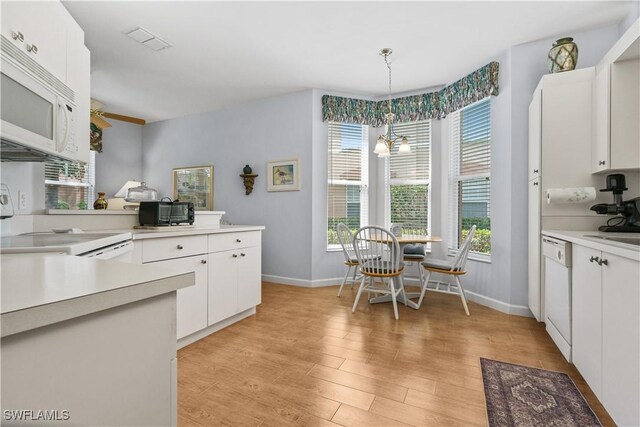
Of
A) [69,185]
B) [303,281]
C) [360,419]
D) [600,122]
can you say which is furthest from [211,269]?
[69,185]

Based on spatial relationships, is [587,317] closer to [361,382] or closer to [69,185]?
[361,382]

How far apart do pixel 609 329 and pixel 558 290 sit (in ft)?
2.45

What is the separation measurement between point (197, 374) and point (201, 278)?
2.38ft

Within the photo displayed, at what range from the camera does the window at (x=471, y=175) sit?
354cm

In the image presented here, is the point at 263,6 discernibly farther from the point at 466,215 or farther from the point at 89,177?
the point at 89,177

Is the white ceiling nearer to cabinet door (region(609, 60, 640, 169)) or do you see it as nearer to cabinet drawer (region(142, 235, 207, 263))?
cabinet door (region(609, 60, 640, 169))

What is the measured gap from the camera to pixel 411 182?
14.1ft

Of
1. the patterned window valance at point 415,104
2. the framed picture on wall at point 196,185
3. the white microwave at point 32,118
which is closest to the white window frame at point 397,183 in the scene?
the patterned window valance at point 415,104

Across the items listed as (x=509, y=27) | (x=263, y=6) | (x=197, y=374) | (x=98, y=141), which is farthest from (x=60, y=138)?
(x=98, y=141)

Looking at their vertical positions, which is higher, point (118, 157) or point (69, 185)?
point (118, 157)

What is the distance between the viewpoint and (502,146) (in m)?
3.23

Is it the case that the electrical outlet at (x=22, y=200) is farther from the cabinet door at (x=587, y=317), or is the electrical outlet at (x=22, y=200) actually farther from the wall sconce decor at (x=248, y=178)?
the cabinet door at (x=587, y=317)

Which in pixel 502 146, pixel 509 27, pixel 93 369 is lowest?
pixel 93 369

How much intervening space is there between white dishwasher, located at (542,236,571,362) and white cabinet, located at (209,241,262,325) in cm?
243
